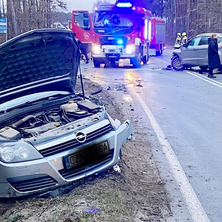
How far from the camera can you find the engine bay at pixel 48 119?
420 centimetres

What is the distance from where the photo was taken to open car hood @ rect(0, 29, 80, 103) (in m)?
4.66

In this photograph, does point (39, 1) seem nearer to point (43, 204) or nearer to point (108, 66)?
point (108, 66)

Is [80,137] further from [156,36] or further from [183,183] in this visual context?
[156,36]

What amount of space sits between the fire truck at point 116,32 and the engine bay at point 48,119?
14.6 m

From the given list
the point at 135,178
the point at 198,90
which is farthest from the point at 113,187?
the point at 198,90

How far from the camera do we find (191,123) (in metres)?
8.05

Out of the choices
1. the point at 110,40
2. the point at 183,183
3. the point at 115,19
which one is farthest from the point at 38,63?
the point at 110,40

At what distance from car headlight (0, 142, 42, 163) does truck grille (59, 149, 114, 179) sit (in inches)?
13.4

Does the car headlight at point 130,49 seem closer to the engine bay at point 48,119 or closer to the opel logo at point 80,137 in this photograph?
the engine bay at point 48,119

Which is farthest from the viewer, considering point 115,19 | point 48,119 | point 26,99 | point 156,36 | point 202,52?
point 156,36

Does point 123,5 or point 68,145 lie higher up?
point 123,5

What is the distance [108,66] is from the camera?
21578mm

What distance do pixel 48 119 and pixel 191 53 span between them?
1445 cm

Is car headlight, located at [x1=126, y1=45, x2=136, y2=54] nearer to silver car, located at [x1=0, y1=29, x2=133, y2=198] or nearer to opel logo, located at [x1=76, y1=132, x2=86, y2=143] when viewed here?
silver car, located at [x1=0, y1=29, x2=133, y2=198]
